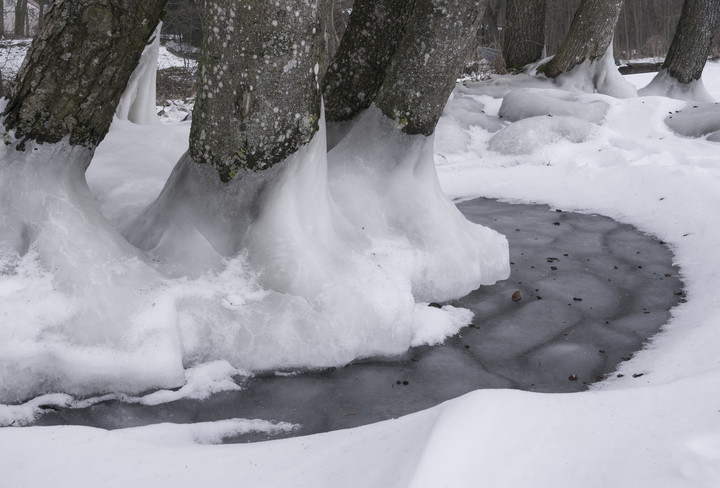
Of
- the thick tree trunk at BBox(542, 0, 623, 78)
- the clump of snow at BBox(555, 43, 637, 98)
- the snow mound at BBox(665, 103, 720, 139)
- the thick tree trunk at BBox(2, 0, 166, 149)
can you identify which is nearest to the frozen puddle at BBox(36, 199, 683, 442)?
the thick tree trunk at BBox(2, 0, 166, 149)

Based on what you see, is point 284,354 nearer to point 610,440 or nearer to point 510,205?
point 610,440

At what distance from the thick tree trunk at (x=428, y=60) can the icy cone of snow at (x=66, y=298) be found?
135 centimetres

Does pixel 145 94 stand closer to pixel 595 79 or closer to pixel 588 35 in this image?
pixel 588 35

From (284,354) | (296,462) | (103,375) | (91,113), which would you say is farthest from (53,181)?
(296,462)

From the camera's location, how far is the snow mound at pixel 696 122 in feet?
20.9

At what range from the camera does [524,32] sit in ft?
30.1

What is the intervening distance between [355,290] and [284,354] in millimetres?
386

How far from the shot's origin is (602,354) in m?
2.79

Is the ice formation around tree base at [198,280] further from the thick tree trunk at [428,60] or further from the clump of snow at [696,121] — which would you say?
the clump of snow at [696,121]

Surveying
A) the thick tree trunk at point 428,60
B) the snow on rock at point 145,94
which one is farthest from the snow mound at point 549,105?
the thick tree trunk at point 428,60

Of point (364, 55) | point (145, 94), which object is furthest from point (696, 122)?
point (145, 94)

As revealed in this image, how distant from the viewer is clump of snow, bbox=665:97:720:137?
636 centimetres

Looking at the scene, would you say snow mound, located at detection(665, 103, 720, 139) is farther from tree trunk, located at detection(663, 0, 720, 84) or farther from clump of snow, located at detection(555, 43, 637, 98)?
tree trunk, located at detection(663, 0, 720, 84)

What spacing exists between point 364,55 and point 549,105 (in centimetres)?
381
